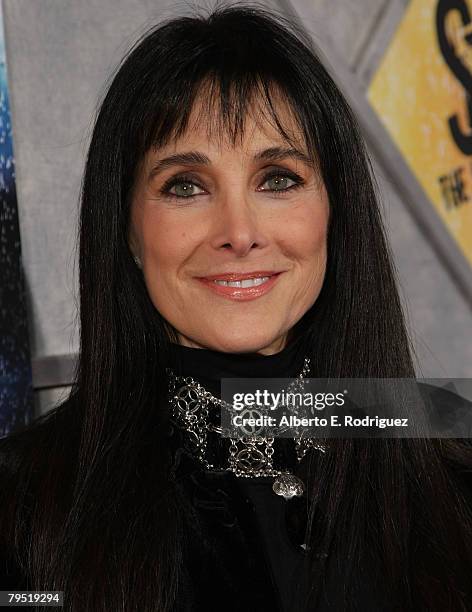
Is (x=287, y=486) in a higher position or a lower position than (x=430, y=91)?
lower

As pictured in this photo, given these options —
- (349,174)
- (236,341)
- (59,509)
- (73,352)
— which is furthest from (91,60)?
(59,509)

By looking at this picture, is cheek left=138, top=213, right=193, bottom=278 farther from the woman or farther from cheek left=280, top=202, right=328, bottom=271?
cheek left=280, top=202, right=328, bottom=271

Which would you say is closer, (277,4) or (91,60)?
(91,60)

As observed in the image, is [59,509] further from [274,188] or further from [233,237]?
[274,188]

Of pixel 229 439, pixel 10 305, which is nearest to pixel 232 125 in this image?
pixel 229 439

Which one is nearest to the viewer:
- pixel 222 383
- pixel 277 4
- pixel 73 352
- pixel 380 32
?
pixel 222 383

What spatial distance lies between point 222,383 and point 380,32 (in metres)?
1.22

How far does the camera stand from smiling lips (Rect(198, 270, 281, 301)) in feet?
4.57

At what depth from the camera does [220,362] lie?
4.67ft

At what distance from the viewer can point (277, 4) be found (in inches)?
83.1

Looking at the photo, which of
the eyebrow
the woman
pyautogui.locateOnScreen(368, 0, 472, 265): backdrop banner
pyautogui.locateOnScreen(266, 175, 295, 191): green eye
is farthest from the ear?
pyautogui.locateOnScreen(368, 0, 472, 265): backdrop banner

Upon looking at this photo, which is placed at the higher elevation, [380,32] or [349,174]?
[380,32]

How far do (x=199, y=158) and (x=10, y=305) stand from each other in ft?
2.01

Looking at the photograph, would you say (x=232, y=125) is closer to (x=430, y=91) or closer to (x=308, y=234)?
(x=308, y=234)
